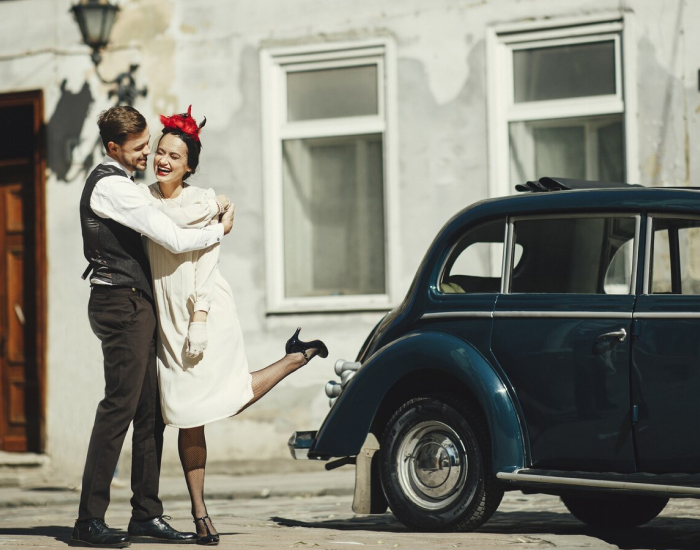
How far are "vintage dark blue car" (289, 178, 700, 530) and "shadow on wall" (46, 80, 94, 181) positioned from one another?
6379 mm

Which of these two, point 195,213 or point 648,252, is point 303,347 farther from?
point 648,252

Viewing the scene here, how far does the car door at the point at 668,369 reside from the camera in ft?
18.0

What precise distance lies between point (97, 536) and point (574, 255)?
274 centimetres

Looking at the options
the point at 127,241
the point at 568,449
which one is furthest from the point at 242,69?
the point at 568,449

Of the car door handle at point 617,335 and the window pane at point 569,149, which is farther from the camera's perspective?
the window pane at point 569,149

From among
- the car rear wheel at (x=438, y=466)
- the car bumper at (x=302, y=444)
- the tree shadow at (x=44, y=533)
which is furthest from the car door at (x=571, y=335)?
the tree shadow at (x=44, y=533)

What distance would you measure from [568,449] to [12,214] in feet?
27.7

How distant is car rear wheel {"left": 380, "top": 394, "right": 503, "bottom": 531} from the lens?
6113mm

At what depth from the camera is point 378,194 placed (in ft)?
37.8

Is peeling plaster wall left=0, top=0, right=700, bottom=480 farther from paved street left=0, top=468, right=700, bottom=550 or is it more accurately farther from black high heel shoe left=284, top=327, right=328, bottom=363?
black high heel shoe left=284, top=327, right=328, bottom=363

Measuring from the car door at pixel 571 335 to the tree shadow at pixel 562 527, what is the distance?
622 mm

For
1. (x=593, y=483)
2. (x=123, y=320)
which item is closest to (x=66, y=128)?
(x=123, y=320)

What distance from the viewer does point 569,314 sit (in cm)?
590

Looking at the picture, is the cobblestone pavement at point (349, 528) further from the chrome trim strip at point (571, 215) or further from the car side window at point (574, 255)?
the chrome trim strip at point (571, 215)
